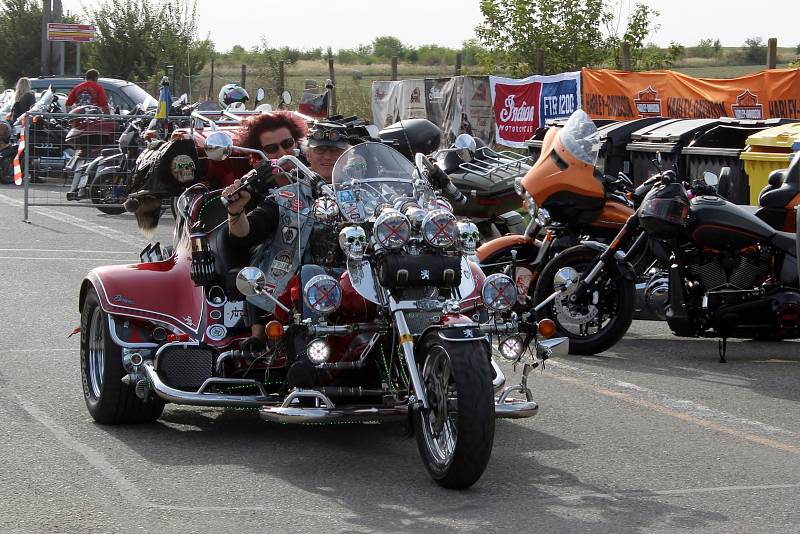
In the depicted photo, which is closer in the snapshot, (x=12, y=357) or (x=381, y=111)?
(x=12, y=357)

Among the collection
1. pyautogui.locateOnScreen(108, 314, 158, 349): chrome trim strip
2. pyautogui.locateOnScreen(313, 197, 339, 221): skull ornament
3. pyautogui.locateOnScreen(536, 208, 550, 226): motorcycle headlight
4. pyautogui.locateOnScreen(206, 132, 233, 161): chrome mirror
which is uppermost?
pyautogui.locateOnScreen(206, 132, 233, 161): chrome mirror

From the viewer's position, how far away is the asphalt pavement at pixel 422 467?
565 centimetres

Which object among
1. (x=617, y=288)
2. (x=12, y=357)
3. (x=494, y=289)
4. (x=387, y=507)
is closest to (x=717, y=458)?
(x=494, y=289)

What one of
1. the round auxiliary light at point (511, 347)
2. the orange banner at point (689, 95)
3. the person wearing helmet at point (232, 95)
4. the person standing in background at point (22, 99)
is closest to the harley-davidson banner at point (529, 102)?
the orange banner at point (689, 95)

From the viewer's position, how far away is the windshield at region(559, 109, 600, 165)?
1038 cm

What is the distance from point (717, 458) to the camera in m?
6.76

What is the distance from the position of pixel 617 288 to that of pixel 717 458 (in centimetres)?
290

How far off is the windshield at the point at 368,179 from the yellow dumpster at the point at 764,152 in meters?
7.40

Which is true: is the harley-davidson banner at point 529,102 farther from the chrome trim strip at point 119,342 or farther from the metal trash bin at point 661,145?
the chrome trim strip at point 119,342

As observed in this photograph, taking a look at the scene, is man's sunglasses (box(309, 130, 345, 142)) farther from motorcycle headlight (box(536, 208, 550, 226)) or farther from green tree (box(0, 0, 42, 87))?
green tree (box(0, 0, 42, 87))

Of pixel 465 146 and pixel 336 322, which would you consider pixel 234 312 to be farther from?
pixel 465 146

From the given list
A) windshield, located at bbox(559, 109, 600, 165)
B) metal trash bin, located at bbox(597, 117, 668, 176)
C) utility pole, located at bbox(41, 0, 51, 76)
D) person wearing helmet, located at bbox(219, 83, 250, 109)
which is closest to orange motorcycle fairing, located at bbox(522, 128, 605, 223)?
windshield, located at bbox(559, 109, 600, 165)

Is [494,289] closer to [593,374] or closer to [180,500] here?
[180,500]

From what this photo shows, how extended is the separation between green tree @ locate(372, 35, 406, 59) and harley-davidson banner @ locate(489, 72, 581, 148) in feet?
208
